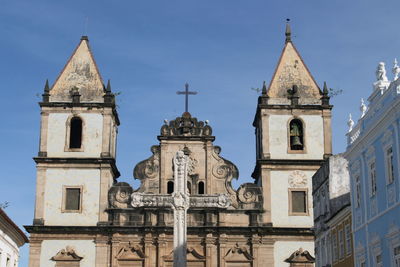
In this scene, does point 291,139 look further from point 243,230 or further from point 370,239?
point 370,239

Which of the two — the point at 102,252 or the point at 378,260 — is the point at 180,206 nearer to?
the point at 378,260

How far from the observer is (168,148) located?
3988 centimetres

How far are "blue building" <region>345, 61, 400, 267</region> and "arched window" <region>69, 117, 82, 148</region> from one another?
18.3m

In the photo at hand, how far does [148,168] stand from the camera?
39531mm

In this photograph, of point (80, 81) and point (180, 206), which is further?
point (80, 81)

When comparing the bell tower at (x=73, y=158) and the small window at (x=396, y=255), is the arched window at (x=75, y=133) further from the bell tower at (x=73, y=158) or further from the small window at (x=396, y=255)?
the small window at (x=396, y=255)

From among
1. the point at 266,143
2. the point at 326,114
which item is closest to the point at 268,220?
the point at 266,143

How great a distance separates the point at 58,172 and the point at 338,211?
17.0m

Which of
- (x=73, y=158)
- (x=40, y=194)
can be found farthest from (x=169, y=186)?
(x=40, y=194)

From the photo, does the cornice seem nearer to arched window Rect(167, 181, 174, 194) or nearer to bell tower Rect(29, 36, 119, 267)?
bell tower Rect(29, 36, 119, 267)

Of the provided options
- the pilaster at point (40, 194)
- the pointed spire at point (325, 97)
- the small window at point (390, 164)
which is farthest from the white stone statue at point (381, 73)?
the pilaster at point (40, 194)

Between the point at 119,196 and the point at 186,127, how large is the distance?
16.3 feet

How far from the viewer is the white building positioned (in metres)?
28.1

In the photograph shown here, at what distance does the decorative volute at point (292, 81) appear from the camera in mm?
40938
